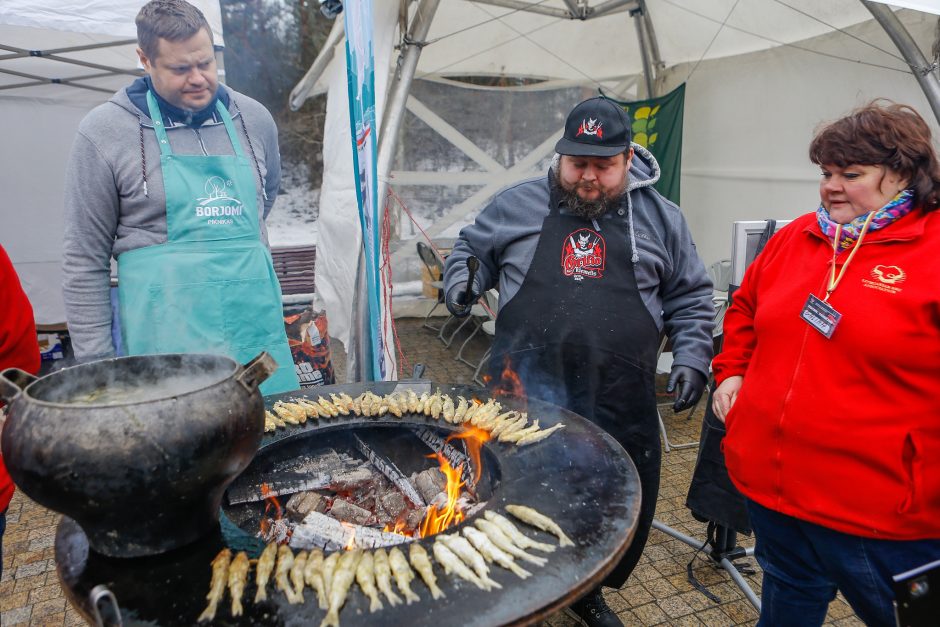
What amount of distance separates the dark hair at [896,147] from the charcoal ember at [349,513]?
206 centimetres

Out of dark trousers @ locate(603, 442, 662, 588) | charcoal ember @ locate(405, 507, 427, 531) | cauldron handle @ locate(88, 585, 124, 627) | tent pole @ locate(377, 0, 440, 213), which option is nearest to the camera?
cauldron handle @ locate(88, 585, 124, 627)

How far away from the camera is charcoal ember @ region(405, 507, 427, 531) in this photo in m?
A: 2.01

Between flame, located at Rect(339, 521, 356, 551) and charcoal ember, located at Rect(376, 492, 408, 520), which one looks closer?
flame, located at Rect(339, 521, 356, 551)

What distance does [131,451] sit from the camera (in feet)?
3.79

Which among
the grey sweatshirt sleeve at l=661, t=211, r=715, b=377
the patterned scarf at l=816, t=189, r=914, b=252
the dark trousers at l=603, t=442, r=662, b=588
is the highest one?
the patterned scarf at l=816, t=189, r=914, b=252

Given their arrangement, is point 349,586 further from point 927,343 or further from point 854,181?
point 854,181

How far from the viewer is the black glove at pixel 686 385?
2.39 meters

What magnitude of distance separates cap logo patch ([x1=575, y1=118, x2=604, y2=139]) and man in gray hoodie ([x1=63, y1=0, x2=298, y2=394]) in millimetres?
1527

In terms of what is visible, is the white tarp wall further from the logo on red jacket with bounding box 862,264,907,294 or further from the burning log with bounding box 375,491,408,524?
the logo on red jacket with bounding box 862,264,907,294

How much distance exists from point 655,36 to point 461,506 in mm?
7456

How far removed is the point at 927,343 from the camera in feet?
5.75

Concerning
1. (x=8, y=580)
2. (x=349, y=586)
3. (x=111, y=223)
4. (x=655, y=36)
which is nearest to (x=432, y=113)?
(x=655, y=36)

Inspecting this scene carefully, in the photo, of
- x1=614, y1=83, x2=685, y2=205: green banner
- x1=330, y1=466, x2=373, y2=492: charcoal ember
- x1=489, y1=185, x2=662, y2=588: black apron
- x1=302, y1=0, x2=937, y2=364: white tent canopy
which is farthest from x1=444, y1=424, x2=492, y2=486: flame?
x1=614, y1=83, x2=685, y2=205: green banner

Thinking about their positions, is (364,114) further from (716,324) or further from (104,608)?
(716,324)
